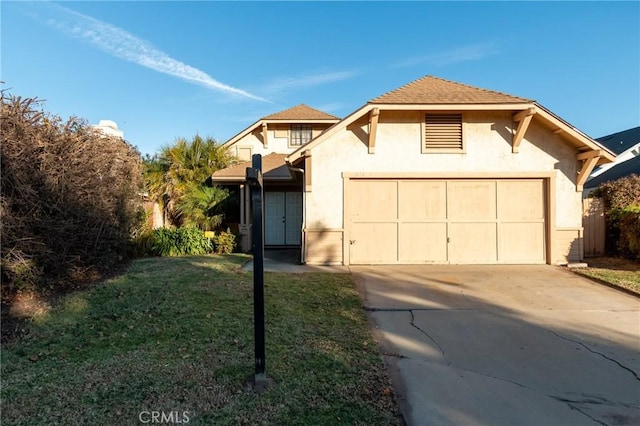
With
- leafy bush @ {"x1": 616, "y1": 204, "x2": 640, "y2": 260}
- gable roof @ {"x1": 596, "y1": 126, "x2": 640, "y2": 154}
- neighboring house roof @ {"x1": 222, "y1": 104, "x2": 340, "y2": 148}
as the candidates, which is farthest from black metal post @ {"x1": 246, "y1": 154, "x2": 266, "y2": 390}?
gable roof @ {"x1": 596, "y1": 126, "x2": 640, "y2": 154}

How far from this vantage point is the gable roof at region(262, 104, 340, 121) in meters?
16.5

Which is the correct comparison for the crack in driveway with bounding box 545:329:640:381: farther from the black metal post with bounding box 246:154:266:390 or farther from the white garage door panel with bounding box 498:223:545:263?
the white garage door panel with bounding box 498:223:545:263

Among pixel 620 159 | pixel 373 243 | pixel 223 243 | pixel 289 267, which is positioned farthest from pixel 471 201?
pixel 620 159

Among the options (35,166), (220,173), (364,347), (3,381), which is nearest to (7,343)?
(3,381)

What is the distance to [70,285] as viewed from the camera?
648 cm

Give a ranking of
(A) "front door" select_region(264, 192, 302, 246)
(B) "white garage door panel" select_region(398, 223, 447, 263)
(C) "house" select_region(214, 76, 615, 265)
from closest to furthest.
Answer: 1. (C) "house" select_region(214, 76, 615, 265)
2. (B) "white garage door panel" select_region(398, 223, 447, 263)
3. (A) "front door" select_region(264, 192, 302, 246)

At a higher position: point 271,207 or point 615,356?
point 271,207

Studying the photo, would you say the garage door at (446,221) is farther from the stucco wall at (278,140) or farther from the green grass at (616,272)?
the stucco wall at (278,140)

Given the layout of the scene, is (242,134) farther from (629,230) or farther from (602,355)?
(602,355)

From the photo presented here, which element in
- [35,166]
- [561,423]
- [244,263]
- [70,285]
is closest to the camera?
[561,423]

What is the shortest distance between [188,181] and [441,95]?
9.35 m

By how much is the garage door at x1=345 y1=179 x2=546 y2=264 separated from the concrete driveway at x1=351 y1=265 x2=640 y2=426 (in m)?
2.05

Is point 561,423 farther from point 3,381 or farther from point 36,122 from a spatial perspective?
point 36,122

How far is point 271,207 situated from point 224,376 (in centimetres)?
1094
